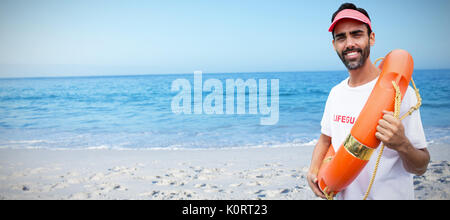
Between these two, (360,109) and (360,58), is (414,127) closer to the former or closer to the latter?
(360,109)

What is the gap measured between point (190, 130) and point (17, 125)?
608cm

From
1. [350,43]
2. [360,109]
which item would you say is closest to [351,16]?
[350,43]

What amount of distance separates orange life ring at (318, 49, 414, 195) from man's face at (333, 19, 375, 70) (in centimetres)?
11

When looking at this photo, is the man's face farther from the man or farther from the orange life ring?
the orange life ring

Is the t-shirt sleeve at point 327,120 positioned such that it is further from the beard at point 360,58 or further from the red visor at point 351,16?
the red visor at point 351,16

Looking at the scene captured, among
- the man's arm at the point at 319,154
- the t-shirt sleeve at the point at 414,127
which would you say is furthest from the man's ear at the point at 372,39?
the man's arm at the point at 319,154

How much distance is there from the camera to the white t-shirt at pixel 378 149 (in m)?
1.11

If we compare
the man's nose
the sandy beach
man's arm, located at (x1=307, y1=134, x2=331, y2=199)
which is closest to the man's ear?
the man's nose

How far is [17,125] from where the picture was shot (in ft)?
30.2
